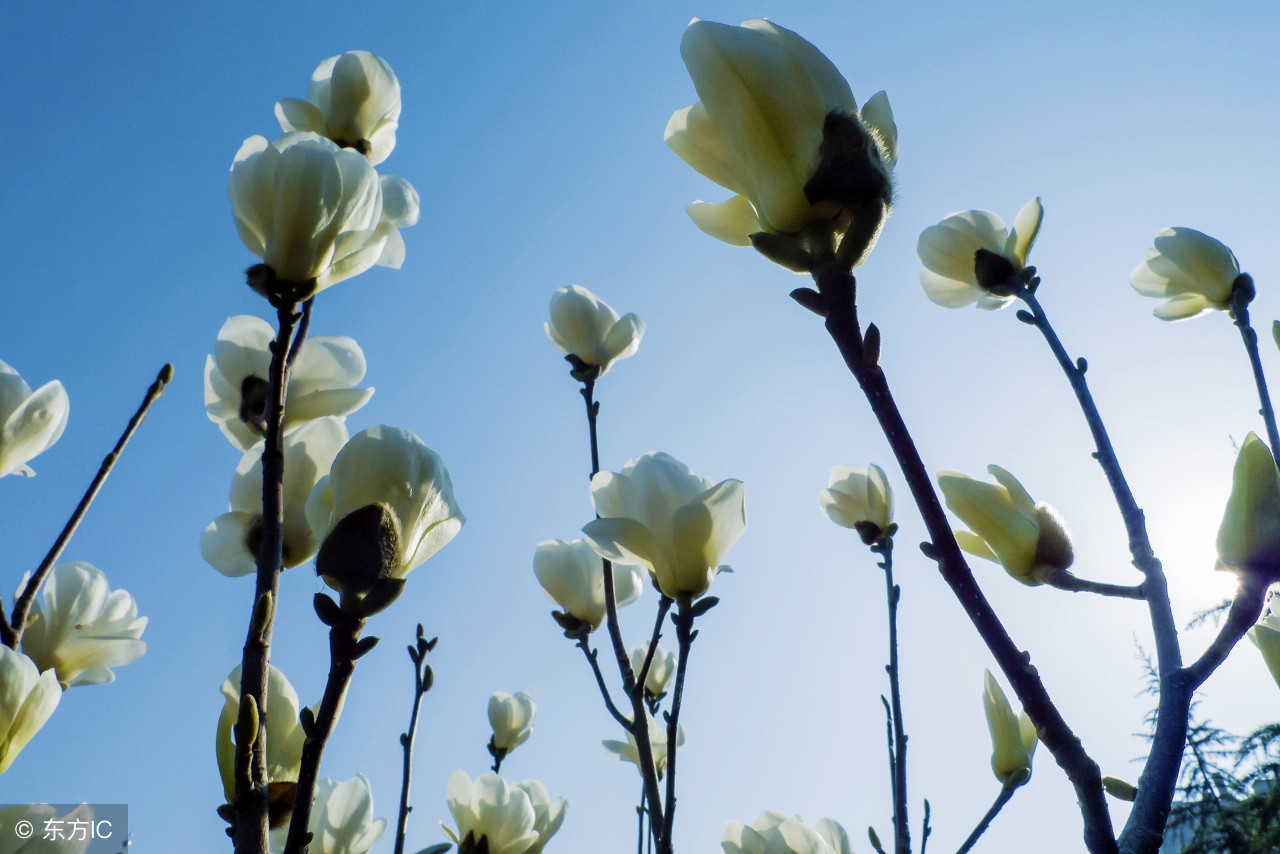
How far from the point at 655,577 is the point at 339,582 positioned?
496mm

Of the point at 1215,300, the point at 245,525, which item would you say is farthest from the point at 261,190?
the point at 1215,300

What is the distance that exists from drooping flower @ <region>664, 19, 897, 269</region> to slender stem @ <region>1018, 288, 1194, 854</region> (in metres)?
0.35

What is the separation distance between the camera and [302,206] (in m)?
0.65

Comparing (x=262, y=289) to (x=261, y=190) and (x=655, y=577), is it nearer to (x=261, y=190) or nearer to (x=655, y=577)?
(x=261, y=190)

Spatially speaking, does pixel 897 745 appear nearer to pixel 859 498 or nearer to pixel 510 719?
pixel 859 498

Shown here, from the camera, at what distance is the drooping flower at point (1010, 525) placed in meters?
0.76

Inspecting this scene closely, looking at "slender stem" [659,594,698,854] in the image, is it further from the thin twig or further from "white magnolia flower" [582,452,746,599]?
the thin twig

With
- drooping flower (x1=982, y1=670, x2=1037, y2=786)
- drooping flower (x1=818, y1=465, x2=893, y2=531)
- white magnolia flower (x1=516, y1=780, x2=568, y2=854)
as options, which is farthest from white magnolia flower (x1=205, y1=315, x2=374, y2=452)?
drooping flower (x1=818, y1=465, x2=893, y2=531)

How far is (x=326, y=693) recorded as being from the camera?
17.0 inches

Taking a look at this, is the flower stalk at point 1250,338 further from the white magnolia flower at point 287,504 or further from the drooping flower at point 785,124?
the white magnolia flower at point 287,504

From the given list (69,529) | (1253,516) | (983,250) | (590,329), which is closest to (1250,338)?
(983,250)

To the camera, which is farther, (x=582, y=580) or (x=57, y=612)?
(x=582, y=580)

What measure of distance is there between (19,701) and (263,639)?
12.5 inches

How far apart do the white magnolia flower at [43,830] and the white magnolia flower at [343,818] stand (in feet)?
0.90
